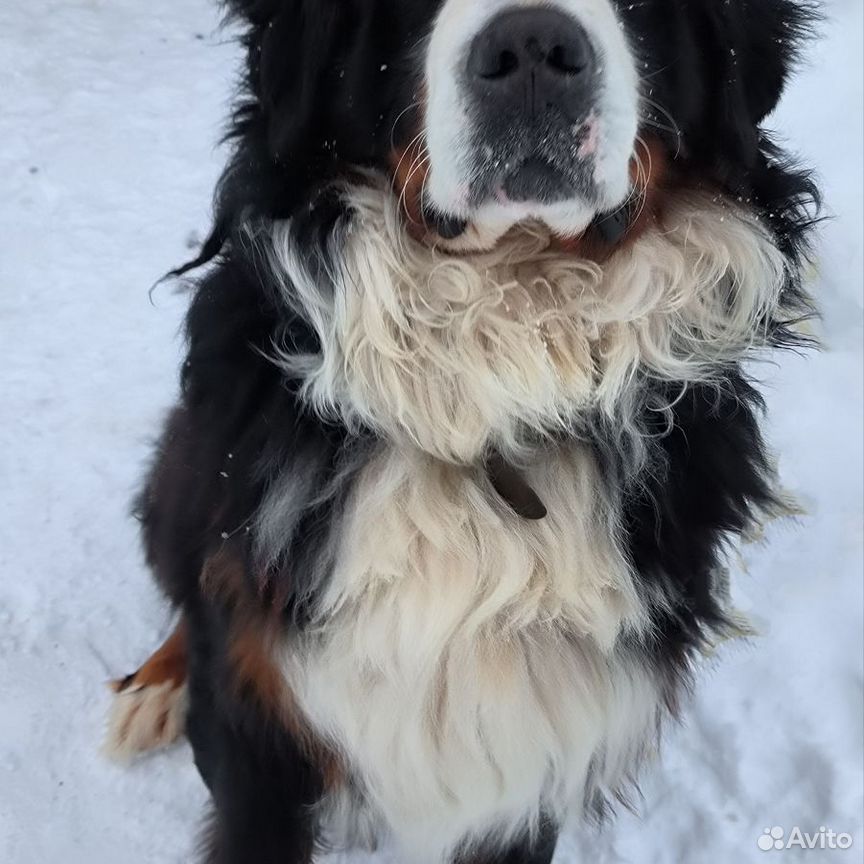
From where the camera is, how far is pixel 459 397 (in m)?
1.68

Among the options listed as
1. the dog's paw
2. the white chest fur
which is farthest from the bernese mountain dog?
the dog's paw

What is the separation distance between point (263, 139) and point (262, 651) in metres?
0.86

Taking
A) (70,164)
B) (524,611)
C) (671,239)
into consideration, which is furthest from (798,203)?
(70,164)

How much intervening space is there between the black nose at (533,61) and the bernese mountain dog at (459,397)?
122 mm

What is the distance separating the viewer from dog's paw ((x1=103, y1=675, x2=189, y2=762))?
2385 mm

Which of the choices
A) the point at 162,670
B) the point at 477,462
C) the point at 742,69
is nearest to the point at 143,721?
the point at 162,670

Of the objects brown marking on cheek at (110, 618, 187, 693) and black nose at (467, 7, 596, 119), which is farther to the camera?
brown marking on cheek at (110, 618, 187, 693)

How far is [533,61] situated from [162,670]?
1757mm

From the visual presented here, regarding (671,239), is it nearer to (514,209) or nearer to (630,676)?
(514,209)

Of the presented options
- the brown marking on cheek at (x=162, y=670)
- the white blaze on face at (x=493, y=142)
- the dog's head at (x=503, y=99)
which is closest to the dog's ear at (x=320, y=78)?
the dog's head at (x=503, y=99)

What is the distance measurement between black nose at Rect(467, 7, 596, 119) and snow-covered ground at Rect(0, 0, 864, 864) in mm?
939

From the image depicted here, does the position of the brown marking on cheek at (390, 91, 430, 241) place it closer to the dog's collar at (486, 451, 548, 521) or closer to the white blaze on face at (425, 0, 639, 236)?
the white blaze on face at (425, 0, 639, 236)

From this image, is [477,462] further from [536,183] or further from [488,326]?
[536,183]

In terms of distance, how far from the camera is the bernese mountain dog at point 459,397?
1646 mm
